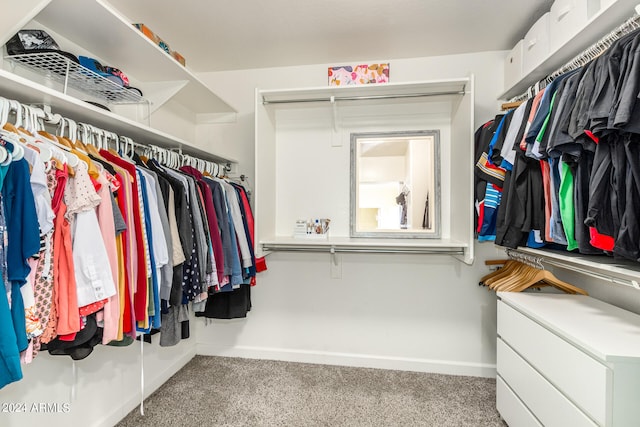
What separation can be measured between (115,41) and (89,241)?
103 cm

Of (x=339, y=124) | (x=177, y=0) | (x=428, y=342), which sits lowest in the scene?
(x=428, y=342)

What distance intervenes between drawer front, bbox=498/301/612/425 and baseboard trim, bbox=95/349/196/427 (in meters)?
2.15

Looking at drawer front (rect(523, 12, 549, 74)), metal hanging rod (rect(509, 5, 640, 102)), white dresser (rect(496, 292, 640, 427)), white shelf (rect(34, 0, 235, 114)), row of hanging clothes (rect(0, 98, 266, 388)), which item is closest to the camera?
row of hanging clothes (rect(0, 98, 266, 388))

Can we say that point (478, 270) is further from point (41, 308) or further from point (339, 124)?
point (41, 308)

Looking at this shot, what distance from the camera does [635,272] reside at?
3.29 ft

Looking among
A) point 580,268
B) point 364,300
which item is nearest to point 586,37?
point 580,268

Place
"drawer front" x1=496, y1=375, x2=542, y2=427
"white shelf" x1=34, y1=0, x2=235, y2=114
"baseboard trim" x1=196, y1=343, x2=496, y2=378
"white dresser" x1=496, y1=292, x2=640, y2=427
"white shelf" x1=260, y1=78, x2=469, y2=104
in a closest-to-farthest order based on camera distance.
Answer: "white dresser" x1=496, y1=292, x2=640, y2=427 → "white shelf" x1=34, y1=0, x2=235, y2=114 → "drawer front" x1=496, y1=375, x2=542, y2=427 → "white shelf" x1=260, y1=78, x2=469, y2=104 → "baseboard trim" x1=196, y1=343, x2=496, y2=378

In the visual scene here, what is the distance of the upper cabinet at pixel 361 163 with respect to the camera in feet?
6.59

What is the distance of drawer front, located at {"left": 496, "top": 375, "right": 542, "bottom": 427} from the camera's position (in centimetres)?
142

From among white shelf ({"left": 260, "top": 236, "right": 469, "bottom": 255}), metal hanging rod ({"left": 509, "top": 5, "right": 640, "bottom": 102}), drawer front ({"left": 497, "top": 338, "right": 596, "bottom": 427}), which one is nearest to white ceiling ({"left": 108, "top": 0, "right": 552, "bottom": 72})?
metal hanging rod ({"left": 509, "top": 5, "right": 640, "bottom": 102})

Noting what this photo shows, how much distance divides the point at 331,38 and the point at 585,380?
7.05 ft

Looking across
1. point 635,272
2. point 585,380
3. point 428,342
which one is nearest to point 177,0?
point 635,272

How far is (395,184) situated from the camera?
88.7 inches

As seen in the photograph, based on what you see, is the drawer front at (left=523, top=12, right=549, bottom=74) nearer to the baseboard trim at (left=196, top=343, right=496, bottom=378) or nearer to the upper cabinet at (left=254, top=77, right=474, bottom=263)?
the upper cabinet at (left=254, top=77, right=474, bottom=263)
